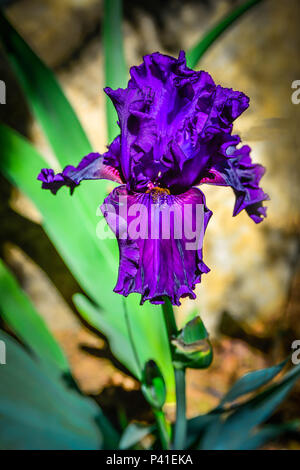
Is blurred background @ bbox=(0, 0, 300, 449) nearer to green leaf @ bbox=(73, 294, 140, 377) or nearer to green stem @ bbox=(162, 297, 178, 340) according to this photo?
green leaf @ bbox=(73, 294, 140, 377)

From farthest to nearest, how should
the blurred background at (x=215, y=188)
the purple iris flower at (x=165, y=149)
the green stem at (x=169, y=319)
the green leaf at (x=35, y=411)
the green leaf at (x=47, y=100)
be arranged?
the blurred background at (x=215, y=188) → the green leaf at (x=47, y=100) → the green leaf at (x=35, y=411) → the green stem at (x=169, y=319) → the purple iris flower at (x=165, y=149)

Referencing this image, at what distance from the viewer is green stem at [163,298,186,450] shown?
0.63 meters

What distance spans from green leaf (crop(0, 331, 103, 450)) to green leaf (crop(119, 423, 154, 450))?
12 cm

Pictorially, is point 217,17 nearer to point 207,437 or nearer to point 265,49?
point 265,49

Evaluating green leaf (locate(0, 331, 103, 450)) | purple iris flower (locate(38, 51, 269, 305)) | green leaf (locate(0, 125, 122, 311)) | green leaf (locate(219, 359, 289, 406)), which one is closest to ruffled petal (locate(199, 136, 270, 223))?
purple iris flower (locate(38, 51, 269, 305))

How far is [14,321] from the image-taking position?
88 centimetres

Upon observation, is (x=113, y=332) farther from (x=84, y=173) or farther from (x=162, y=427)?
(x=84, y=173)

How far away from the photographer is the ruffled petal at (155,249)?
1.68ft

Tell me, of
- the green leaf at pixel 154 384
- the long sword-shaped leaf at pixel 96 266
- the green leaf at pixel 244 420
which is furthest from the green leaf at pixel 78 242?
the green leaf at pixel 244 420

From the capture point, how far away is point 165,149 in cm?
52

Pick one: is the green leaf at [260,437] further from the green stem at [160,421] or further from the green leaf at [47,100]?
the green leaf at [47,100]

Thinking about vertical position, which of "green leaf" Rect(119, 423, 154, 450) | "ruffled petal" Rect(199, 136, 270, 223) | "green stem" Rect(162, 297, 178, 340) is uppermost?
"ruffled petal" Rect(199, 136, 270, 223)

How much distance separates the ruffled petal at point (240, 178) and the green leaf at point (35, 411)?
0.55 meters

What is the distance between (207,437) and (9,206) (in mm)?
973
